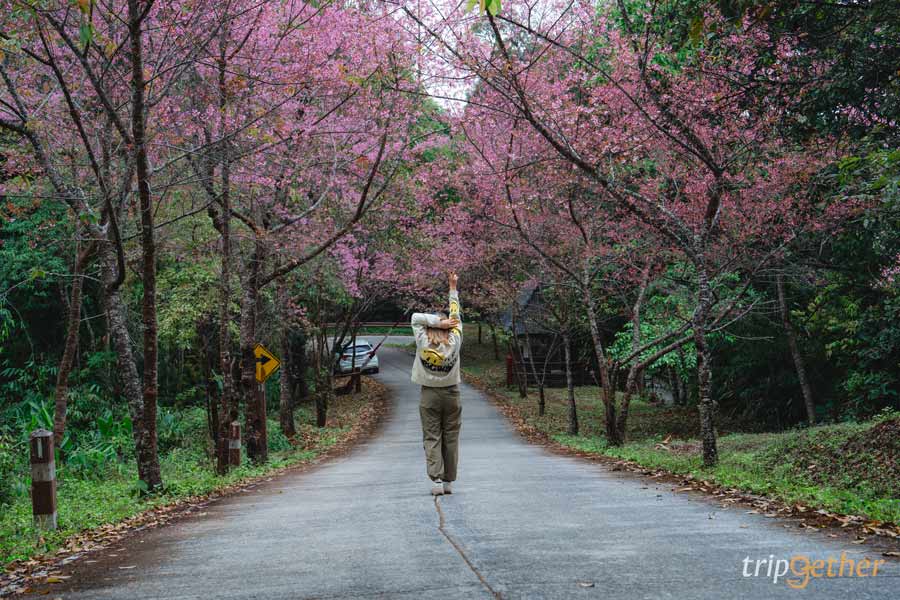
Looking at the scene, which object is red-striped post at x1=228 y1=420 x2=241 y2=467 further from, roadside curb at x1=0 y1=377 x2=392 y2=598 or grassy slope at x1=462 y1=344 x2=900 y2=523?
grassy slope at x1=462 y1=344 x2=900 y2=523

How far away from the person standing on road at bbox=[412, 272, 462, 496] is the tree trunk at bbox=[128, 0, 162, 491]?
3.89 metres

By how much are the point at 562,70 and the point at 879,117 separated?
9030 millimetres

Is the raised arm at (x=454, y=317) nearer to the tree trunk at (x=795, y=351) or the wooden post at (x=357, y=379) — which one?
the tree trunk at (x=795, y=351)

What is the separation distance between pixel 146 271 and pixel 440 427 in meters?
4.51

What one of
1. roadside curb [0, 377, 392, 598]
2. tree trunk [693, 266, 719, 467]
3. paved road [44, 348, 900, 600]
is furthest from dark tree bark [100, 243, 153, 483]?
Answer: tree trunk [693, 266, 719, 467]

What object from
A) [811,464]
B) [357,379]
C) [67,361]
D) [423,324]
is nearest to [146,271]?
[423,324]

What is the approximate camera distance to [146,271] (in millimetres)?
10914

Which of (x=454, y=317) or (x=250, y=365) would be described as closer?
(x=454, y=317)

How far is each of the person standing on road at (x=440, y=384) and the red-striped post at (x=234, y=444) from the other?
7.89 m

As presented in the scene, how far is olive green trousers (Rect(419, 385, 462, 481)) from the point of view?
898 centimetres

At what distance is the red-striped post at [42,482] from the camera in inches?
334

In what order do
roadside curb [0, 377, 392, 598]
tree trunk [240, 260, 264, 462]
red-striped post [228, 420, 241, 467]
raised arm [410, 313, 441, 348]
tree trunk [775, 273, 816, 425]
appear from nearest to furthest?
roadside curb [0, 377, 392, 598], raised arm [410, 313, 441, 348], red-striped post [228, 420, 241, 467], tree trunk [240, 260, 264, 462], tree trunk [775, 273, 816, 425]

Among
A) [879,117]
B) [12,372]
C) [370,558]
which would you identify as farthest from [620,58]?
[12,372]

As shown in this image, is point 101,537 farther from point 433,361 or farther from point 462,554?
point 462,554
